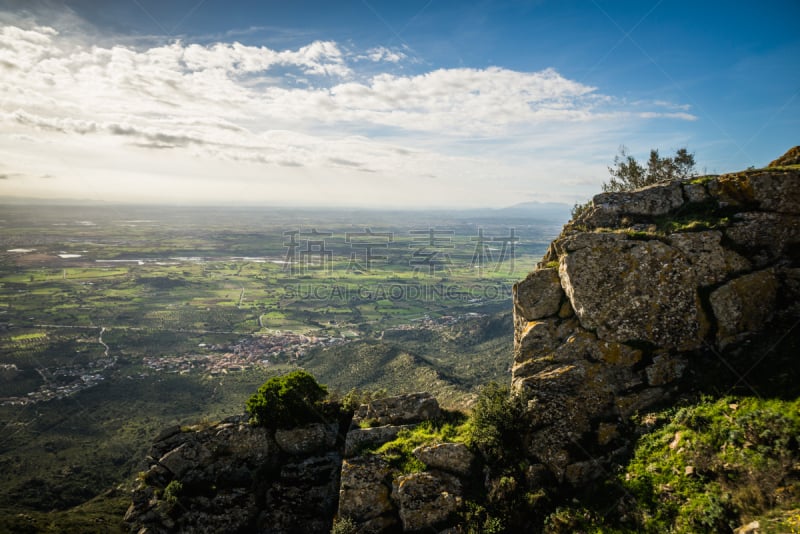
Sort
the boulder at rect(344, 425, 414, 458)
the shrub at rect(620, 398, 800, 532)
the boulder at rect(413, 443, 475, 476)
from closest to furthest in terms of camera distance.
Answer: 1. the shrub at rect(620, 398, 800, 532)
2. the boulder at rect(413, 443, 475, 476)
3. the boulder at rect(344, 425, 414, 458)

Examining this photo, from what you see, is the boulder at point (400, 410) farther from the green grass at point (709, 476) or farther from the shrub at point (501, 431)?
the green grass at point (709, 476)

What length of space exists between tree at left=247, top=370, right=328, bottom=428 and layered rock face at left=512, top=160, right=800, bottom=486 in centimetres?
1163

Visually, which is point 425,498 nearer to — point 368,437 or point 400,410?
point 368,437

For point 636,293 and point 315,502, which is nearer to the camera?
Answer: point 636,293

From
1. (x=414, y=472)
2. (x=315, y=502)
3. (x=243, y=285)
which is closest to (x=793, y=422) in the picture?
(x=414, y=472)

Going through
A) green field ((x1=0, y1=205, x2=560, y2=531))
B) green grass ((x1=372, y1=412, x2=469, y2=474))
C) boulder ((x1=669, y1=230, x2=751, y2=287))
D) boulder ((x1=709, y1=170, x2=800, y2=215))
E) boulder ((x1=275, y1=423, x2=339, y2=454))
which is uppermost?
boulder ((x1=709, y1=170, x2=800, y2=215))

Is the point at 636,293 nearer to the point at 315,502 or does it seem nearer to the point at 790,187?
the point at 790,187

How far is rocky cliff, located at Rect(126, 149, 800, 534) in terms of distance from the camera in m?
13.8

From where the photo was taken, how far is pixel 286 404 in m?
20.0

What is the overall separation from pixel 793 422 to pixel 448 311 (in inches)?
5376

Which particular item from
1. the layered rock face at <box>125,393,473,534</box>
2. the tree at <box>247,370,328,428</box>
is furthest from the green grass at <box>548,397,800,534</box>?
the tree at <box>247,370,328,428</box>

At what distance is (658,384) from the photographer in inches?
565

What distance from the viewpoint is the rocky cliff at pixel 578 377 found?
1377 cm

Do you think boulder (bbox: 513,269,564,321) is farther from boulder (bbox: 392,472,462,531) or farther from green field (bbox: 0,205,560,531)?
green field (bbox: 0,205,560,531)
